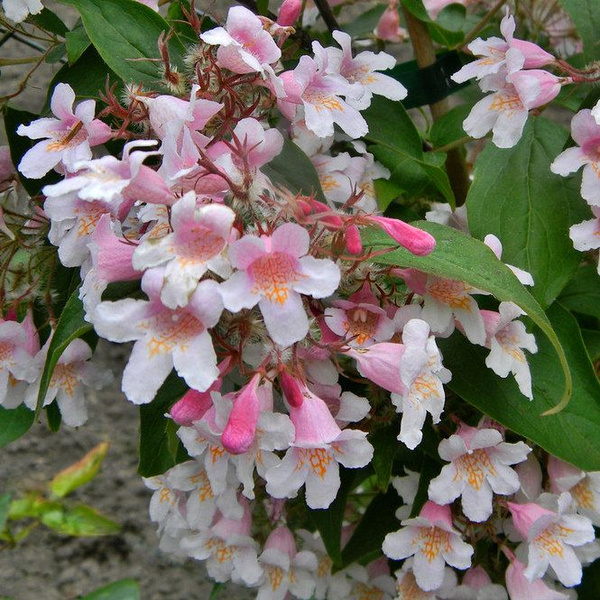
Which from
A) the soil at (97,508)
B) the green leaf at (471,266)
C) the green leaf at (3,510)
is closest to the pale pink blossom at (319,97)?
the green leaf at (471,266)

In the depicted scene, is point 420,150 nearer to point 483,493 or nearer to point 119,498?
point 483,493

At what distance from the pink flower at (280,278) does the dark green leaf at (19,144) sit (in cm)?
41

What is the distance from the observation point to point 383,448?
81cm

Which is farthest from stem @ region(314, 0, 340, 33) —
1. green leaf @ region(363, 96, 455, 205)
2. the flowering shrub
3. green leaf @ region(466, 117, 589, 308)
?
green leaf @ region(466, 117, 589, 308)

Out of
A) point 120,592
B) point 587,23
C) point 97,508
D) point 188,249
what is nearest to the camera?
point 188,249

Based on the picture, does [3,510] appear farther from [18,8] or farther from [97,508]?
[18,8]

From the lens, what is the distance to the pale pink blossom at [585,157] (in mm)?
723

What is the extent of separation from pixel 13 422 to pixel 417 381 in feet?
1.54

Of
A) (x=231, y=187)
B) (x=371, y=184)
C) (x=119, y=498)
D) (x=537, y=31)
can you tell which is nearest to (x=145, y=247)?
(x=231, y=187)

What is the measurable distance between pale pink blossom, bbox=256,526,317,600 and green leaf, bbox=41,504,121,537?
2.42 feet

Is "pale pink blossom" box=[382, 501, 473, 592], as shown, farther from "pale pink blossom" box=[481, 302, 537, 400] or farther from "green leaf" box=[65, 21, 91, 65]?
"green leaf" box=[65, 21, 91, 65]

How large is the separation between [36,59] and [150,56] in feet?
0.72

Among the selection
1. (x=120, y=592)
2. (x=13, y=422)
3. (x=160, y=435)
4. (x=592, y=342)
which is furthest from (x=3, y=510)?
(x=592, y=342)

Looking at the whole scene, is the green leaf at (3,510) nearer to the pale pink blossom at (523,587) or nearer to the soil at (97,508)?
the soil at (97,508)
